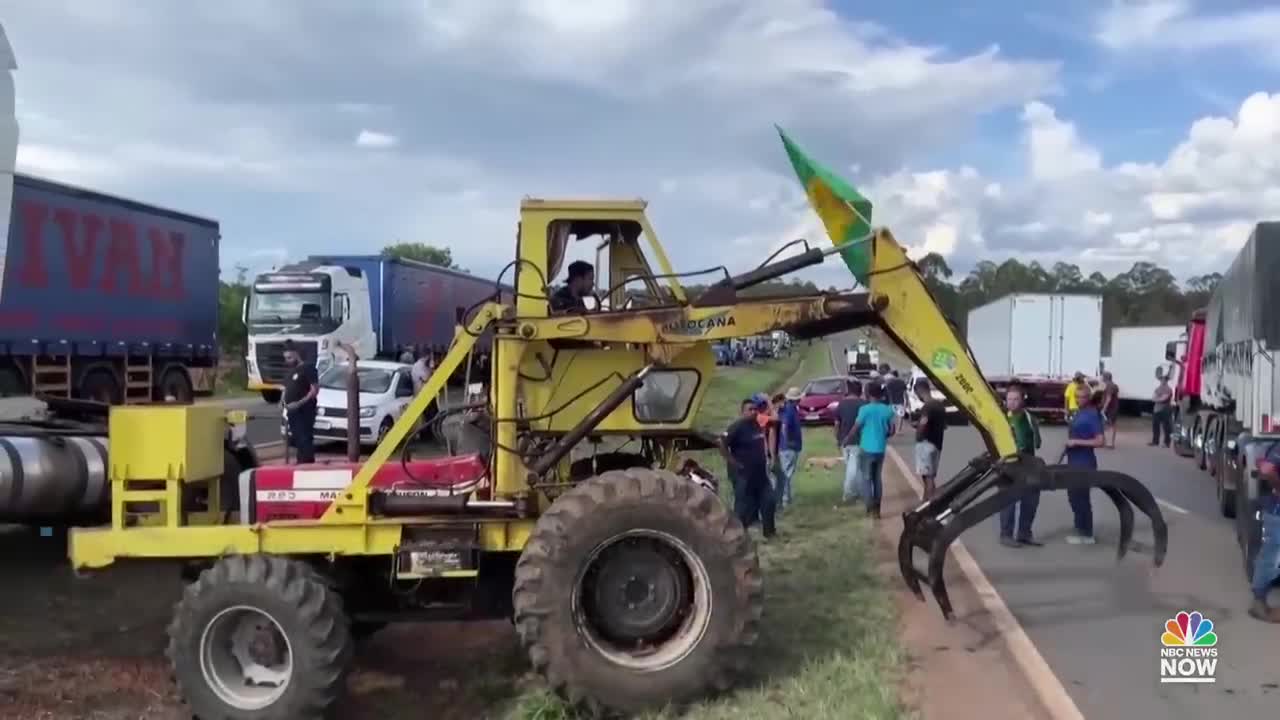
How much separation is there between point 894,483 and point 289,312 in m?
14.5

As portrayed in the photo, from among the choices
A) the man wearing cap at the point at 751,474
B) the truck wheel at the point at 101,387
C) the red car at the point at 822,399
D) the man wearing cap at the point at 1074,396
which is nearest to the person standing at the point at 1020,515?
the man wearing cap at the point at 1074,396

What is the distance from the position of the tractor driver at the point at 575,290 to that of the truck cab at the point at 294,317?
18.6m

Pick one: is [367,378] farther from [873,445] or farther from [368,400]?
[873,445]

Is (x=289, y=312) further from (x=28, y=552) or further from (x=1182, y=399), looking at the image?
(x=1182, y=399)

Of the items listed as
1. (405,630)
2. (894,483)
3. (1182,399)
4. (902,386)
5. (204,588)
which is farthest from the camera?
(902,386)

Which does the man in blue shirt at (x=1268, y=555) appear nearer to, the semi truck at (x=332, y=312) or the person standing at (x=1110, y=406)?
the semi truck at (x=332, y=312)

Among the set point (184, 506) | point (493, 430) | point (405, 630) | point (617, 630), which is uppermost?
point (493, 430)

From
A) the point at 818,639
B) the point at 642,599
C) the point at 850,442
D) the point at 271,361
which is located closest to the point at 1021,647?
the point at 818,639

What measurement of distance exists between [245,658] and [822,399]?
25.7 meters

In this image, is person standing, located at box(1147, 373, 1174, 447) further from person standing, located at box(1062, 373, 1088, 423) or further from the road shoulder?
the road shoulder

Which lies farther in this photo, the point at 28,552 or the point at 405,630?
the point at 28,552

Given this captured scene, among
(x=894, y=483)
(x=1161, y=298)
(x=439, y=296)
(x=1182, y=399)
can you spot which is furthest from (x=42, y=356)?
(x=1161, y=298)

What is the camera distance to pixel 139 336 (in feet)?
68.7

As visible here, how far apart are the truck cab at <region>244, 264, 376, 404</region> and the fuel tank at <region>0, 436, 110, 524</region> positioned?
55.3ft
